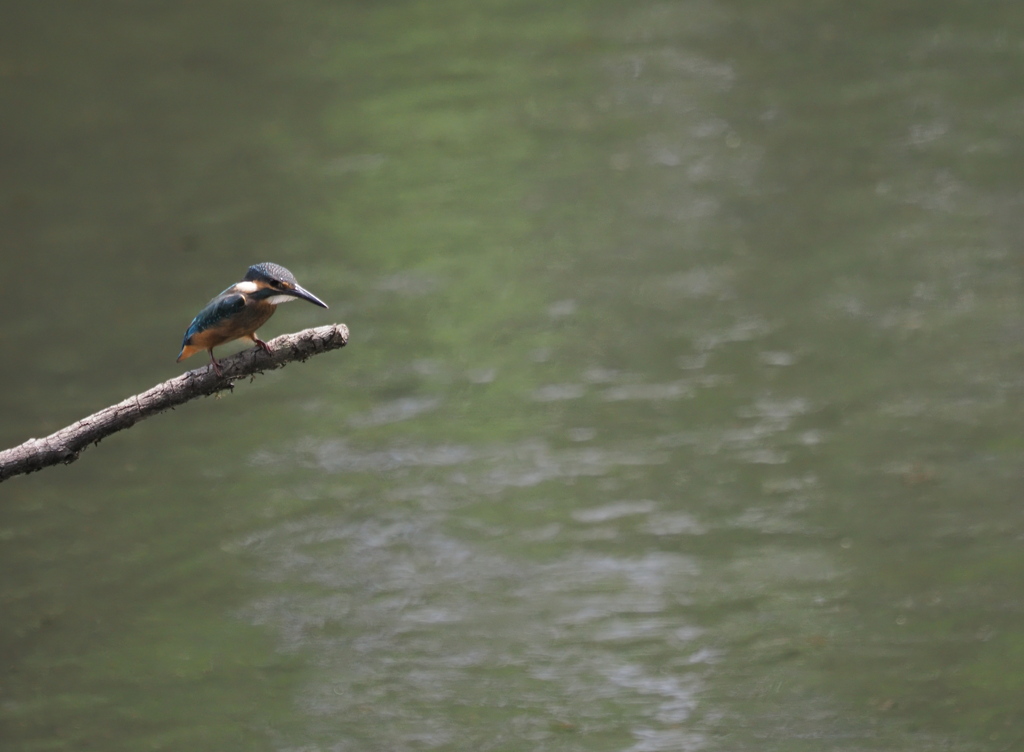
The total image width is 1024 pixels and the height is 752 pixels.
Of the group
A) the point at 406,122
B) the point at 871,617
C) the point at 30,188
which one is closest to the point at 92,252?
the point at 30,188

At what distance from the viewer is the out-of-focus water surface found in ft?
11.3

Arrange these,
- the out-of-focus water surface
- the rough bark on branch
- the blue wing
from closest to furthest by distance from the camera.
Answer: the rough bark on branch → the blue wing → the out-of-focus water surface

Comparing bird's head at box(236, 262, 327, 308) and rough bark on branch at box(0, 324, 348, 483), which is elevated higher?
bird's head at box(236, 262, 327, 308)

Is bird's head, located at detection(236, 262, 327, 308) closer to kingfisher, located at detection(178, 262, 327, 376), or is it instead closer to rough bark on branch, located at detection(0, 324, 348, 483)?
kingfisher, located at detection(178, 262, 327, 376)

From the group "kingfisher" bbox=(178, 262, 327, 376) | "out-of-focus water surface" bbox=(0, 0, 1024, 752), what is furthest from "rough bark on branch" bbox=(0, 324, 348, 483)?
"out-of-focus water surface" bbox=(0, 0, 1024, 752)

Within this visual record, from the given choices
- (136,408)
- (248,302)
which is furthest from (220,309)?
(136,408)

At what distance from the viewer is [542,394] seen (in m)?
4.67

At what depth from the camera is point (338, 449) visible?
446 centimetres

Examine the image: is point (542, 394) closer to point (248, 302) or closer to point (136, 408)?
point (248, 302)

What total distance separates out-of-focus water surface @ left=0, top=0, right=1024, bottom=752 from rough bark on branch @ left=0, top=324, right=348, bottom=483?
58.9 inches

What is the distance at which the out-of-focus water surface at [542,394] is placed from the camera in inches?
136

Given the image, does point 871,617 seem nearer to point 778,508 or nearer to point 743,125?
point 778,508

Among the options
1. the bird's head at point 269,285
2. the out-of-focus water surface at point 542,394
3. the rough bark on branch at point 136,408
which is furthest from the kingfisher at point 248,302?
the out-of-focus water surface at point 542,394

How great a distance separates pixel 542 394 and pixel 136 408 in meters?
2.73
